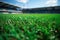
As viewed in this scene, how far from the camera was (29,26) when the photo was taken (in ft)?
4.77

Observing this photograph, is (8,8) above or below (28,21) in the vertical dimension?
above

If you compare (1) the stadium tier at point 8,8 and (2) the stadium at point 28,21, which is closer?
(2) the stadium at point 28,21

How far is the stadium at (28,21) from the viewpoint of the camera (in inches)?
55.1

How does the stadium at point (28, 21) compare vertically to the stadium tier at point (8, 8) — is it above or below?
below

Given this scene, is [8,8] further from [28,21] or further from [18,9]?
[28,21]

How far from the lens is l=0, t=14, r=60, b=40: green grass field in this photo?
4.57 feet

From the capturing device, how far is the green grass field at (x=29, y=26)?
1.39 meters

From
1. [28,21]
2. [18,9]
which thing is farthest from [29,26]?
[18,9]

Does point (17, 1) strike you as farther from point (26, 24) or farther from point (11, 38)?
point (11, 38)

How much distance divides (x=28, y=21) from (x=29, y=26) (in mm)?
56

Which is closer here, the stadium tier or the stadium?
the stadium

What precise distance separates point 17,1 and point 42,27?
371 mm

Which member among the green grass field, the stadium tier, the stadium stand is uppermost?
the stadium tier

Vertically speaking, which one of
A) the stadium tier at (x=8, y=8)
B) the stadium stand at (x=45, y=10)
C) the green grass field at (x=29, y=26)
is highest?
the stadium tier at (x=8, y=8)
